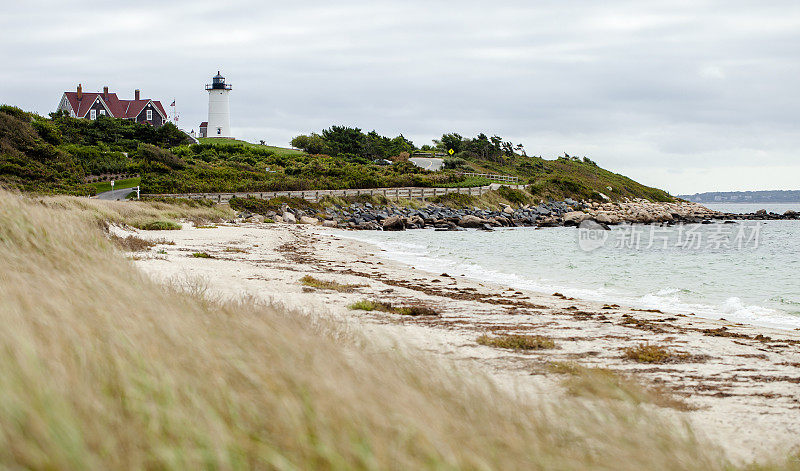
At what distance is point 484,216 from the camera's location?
57.9 m

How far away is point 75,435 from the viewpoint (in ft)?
7.23

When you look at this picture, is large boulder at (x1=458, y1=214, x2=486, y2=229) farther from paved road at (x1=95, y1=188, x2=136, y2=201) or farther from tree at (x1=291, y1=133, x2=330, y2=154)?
tree at (x1=291, y1=133, x2=330, y2=154)

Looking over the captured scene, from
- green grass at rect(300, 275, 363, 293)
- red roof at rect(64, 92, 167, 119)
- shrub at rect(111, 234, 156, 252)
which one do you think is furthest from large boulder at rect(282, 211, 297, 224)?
red roof at rect(64, 92, 167, 119)

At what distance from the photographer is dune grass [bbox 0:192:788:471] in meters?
2.29

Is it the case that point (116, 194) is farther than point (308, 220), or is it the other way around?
point (308, 220)

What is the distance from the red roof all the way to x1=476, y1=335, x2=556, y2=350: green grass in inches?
3575

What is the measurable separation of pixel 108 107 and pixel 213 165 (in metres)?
34.3

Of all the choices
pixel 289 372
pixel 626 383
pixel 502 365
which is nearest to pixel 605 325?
pixel 502 365

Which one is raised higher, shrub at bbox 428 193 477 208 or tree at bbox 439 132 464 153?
tree at bbox 439 132 464 153

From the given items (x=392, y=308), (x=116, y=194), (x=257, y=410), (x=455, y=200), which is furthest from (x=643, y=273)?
(x=455, y=200)

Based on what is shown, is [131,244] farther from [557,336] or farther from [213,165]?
[213,165]

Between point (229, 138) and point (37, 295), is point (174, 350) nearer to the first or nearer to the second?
point (37, 295)

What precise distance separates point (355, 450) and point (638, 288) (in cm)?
1686

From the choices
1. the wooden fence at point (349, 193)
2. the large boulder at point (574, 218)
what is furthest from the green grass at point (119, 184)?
the large boulder at point (574, 218)
